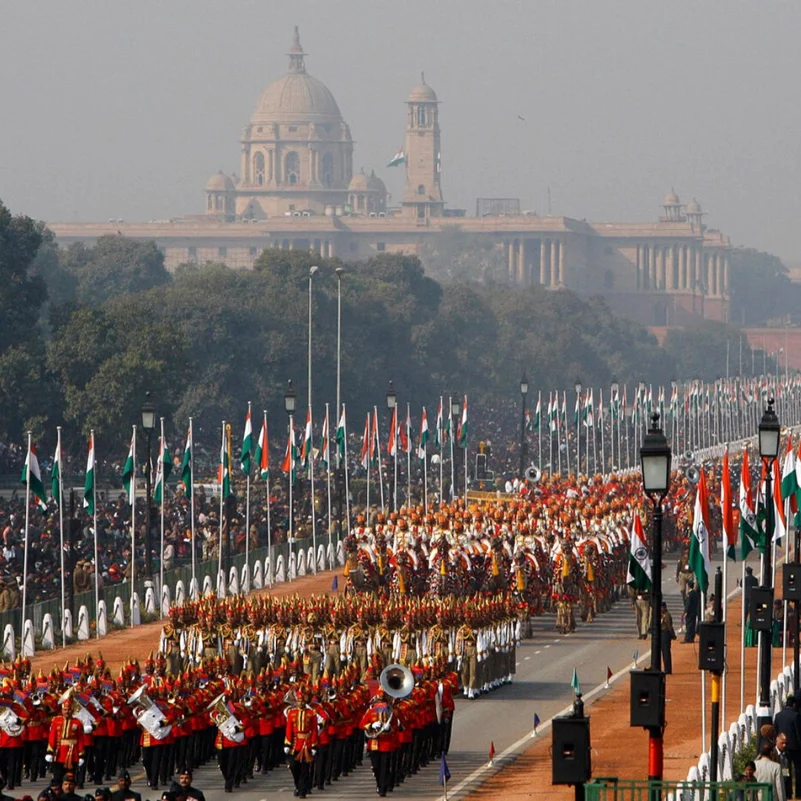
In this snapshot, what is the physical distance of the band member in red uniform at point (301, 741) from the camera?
30.8m

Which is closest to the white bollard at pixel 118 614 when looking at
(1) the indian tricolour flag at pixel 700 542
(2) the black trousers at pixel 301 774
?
(1) the indian tricolour flag at pixel 700 542

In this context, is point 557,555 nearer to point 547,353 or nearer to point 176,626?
point 176,626

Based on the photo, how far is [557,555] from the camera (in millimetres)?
51438

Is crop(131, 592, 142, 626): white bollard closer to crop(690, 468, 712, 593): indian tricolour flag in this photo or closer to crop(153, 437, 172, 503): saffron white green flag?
crop(153, 437, 172, 503): saffron white green flag

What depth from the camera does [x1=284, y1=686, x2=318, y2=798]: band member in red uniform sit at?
30.8 metres

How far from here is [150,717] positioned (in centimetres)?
3066

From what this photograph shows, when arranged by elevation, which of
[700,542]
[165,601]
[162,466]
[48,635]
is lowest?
[48,635]

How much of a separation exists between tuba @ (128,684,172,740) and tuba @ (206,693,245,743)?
0.58m

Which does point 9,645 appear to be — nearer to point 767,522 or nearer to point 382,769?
point 382,769

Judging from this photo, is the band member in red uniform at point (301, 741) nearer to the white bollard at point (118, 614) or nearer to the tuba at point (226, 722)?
the tuba at point (226, 722)

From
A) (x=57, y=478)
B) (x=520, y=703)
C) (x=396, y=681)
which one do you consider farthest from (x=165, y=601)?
(x=396, y=681)

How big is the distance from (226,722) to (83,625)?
17263 millimetres

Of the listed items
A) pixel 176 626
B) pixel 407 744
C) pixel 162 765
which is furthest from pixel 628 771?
pixel 176 626

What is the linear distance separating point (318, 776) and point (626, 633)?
756 inches
